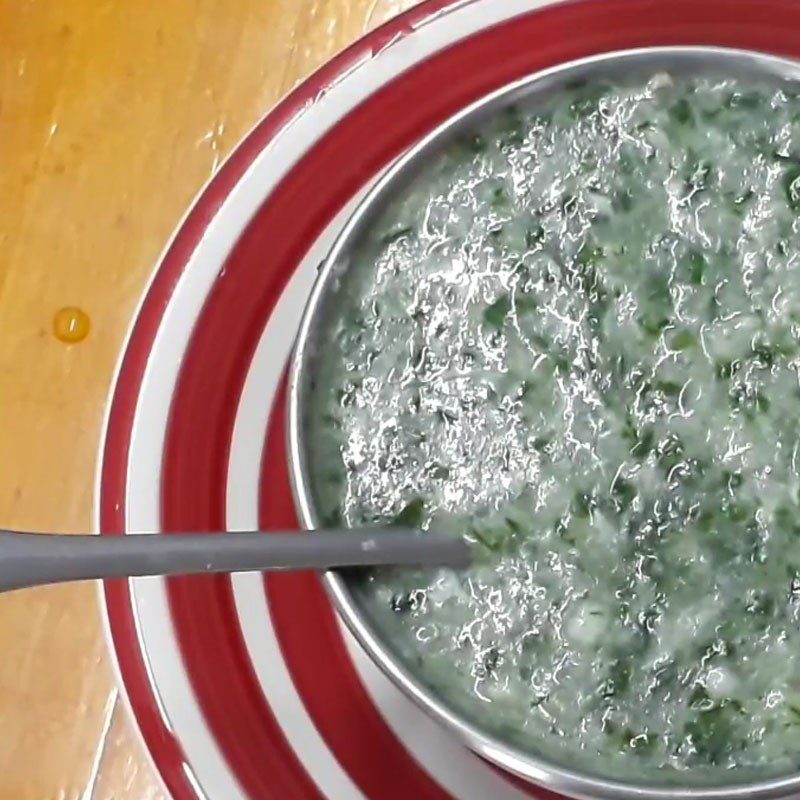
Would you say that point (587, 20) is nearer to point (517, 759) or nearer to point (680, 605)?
point (680, 605)

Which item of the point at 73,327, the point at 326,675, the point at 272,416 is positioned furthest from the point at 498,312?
the point at 73,327

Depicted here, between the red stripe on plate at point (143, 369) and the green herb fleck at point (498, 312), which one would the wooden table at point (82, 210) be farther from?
the green herb fleck at point (498, 312)

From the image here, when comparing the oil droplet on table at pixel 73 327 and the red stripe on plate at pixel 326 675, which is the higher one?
the oil droplet on table at pixel 73 327

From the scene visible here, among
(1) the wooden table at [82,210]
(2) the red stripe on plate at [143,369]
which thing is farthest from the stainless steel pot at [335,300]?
(1) the wooden table at [82,210]

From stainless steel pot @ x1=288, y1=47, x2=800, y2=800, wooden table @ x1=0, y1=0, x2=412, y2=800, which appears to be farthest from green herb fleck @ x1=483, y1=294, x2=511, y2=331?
wooden table @ x1=0, y1=0, x2=412, y2=800

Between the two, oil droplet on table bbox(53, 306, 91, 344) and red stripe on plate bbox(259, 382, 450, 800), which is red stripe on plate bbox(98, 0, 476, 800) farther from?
oil droplet on table bbox(53, 306, 91, 344)
